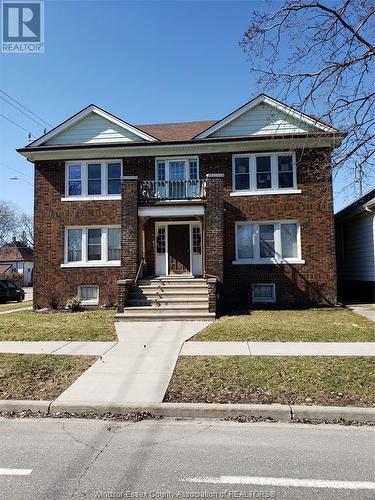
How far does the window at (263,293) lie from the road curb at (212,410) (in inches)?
431

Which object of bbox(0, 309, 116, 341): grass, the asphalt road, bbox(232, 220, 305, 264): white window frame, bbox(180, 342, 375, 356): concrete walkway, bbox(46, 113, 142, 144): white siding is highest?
bbox(46, 113, 142, 144): white siding

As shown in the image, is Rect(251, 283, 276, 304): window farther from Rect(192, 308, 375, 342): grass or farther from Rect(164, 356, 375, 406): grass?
Rect(164, 356, 375, 406): grass

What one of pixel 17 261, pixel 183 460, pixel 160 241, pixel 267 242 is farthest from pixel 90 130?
pixel 17 261

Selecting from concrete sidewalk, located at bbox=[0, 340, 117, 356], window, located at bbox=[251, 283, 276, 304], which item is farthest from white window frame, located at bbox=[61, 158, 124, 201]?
concrete sidewalk, located at bbox=[0, 340, 117, 356]

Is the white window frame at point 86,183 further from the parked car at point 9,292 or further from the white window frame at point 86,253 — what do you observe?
the parked car at point 9,292

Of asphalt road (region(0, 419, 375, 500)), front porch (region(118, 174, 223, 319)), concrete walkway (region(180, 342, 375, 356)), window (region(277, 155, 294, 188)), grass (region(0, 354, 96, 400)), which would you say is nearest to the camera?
asphalt road (region(0, 419, 375, 500))

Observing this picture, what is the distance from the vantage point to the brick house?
50.8ft

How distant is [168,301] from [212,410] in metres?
8.35

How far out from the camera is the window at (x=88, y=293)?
16.9 metres

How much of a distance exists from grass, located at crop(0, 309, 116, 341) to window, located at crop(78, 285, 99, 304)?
2188 mm

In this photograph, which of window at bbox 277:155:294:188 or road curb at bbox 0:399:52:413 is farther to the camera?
window at bbox 277:155:294:188

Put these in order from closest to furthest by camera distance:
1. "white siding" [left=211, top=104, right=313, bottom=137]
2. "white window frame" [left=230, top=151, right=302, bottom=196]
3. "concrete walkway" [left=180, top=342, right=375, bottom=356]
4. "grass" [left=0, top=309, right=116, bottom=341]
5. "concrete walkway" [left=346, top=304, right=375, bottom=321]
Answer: "concrete walkway" [left=180, top=342, right=375, bottom=356]
"grass" [left=0, top=309, right=116, bottom=341]
"concrete walkway" [left=346, top=304, right=375, bottom=321]
"white window frame" [left=230, top=151, right=302, bottom=196]
"white siding" [left=211, top=104, right=313, bottom=137]

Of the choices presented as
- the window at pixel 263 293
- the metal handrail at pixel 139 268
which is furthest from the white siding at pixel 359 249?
the metal handrail at pixel 139 268

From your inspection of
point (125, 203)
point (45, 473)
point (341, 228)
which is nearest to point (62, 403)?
point (45, 473)
